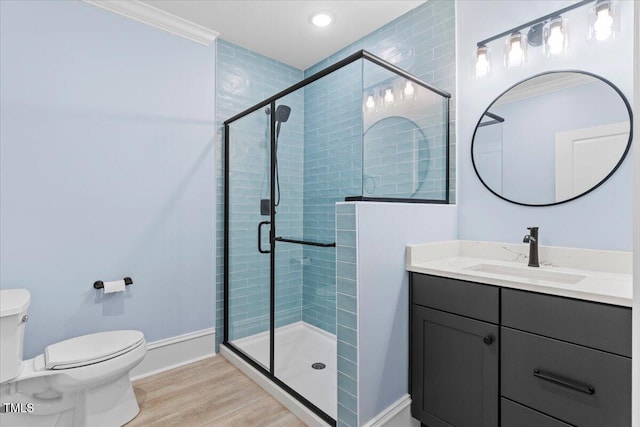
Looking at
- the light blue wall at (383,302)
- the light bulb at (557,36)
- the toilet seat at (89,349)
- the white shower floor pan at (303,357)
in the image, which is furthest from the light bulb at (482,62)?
the toilet seat at (89,349)

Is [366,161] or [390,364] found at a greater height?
[366,161]

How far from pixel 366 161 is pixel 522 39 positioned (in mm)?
1122

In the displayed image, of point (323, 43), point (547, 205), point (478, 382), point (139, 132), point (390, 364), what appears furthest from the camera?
point (323, 43)

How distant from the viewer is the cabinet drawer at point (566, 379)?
1.09 m

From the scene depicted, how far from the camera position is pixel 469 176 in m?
2.06

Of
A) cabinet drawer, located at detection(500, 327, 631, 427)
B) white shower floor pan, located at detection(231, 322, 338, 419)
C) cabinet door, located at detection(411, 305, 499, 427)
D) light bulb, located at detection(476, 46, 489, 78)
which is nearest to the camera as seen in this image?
cabinet drawer, located at detection(500, 327, 631, 427)

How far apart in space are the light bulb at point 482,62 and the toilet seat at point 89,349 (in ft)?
8.41

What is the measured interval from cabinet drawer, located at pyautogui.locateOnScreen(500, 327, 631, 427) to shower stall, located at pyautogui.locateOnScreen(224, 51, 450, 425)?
0.77 metres

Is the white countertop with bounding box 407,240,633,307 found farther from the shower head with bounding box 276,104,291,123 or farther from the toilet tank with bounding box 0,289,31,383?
the toilet tank with bounding box 0,289,31,383

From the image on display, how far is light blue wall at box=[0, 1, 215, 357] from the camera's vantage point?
186cm

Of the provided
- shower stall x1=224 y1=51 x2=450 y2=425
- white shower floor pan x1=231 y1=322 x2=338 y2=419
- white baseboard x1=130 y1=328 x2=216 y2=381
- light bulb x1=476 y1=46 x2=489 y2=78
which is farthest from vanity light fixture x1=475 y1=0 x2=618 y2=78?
white baseboard x1=130 y1=328 x2=216 y2=381

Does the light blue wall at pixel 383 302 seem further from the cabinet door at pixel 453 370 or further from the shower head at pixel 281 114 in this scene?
the shower head at pixel 281 114

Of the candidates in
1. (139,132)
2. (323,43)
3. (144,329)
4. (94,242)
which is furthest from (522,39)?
(144,329)

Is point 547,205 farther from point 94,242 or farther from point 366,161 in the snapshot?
point 94,242
